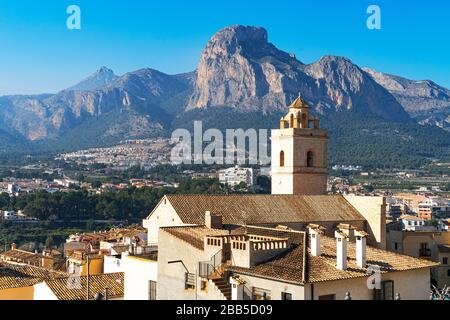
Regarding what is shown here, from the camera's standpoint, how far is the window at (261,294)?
41.0ft

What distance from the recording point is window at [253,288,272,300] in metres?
12.5

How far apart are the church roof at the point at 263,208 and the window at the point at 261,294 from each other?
9539 mm

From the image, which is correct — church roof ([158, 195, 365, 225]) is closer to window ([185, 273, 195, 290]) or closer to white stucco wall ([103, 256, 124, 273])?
white stucco wall ([103, 256, 124, 273])

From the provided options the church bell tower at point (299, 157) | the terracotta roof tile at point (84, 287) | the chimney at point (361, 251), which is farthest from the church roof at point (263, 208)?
the chimney at point (361, 251)

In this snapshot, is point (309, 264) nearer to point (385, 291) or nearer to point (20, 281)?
point (385, 291)

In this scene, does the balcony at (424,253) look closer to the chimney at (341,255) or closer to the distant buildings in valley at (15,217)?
the chimney at (341,255)

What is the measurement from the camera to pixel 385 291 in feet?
46.3

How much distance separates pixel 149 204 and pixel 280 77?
115142 millimetres

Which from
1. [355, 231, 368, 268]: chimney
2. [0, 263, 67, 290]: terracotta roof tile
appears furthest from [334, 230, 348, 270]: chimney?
[0, 263, 67, 290]: terracotta roof tile

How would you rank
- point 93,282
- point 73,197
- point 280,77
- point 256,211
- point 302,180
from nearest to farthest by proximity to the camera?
point 93,282
point 256,211
point 302,180
point 73,197
point 280,77

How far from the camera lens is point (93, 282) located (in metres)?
19.9

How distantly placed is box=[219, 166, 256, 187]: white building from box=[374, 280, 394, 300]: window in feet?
333
